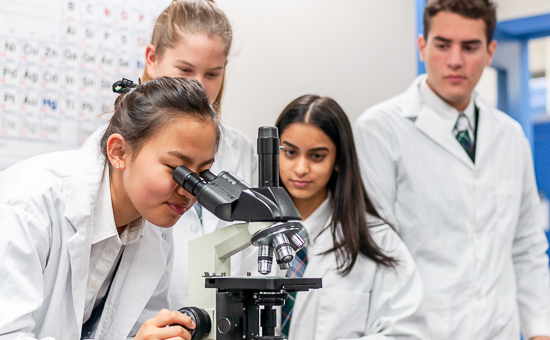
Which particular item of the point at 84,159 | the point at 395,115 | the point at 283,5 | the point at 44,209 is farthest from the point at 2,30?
the point at 395,115

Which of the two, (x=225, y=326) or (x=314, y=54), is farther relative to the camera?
(x=314, y=54)

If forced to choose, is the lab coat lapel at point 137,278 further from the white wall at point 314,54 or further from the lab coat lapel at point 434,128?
the lab coat lapel at point 434,128

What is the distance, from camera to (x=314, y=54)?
2348 millimetres

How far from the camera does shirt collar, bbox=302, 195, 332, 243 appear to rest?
171cm

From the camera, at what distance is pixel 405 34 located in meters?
2.72

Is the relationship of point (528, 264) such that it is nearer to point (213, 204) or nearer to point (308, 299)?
point (308, 299)

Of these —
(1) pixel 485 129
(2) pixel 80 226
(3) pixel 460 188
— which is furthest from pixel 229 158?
(1) pixel 485 129

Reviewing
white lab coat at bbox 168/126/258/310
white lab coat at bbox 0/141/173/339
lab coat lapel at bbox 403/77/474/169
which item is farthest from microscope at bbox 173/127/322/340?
lab coat lapel at bbox 403/77/474/169

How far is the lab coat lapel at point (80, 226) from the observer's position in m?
1.12

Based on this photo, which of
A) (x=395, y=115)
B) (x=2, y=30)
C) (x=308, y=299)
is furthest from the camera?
(x=395, y=115)

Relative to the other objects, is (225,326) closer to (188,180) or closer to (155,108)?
(188,180)

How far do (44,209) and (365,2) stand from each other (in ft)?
6.20

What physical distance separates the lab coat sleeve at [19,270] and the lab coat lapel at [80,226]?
0.22ft

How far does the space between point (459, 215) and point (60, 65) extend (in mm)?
1352
